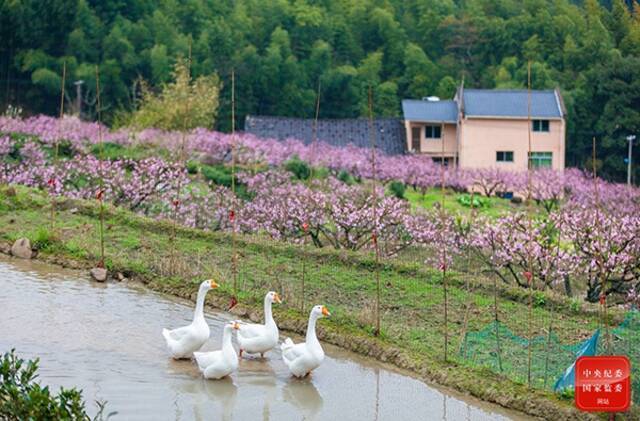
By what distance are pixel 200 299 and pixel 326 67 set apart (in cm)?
4705

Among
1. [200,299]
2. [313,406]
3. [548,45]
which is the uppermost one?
[548,45]

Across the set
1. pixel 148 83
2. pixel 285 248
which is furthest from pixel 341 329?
pixel 148 83

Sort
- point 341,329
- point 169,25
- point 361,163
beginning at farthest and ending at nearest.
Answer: point 169,25
point 361,163
point 341,329

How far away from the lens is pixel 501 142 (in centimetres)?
4625

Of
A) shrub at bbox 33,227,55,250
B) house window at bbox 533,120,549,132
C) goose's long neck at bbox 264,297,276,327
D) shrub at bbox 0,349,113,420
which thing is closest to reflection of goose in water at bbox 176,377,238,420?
goose's long neck at bbox 264,297,276,327

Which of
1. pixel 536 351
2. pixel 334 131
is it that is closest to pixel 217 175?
pixel 334 131

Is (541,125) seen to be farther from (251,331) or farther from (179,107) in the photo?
(251,331)

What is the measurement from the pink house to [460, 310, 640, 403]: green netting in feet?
104

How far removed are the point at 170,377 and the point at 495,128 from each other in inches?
1397

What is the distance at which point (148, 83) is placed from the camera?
5303 centimetres

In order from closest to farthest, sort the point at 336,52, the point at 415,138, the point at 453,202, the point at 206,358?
the point at 206,358 → the point at 453,202 → the point at 415,138 → the point at 336,52

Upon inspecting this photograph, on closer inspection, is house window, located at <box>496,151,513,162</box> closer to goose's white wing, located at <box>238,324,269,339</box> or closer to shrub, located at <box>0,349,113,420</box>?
goose's white wing, located at <box>238,324,269,339</box>

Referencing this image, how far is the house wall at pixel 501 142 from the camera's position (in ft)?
150

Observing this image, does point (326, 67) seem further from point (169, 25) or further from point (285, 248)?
point (285, 248)
